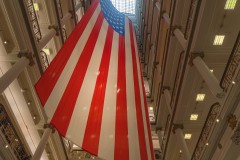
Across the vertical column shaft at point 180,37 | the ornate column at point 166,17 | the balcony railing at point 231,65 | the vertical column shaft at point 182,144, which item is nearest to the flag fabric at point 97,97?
the balcony railing at point 231,65

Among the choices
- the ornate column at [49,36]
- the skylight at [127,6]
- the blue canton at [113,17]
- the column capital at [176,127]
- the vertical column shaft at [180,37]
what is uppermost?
the blue canton at [113,17]

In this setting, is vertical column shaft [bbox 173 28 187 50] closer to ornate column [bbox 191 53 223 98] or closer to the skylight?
ornate column [bbox 191 53 223 98]

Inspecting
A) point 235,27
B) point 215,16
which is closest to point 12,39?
point 215,16

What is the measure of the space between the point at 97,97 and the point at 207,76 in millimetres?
3704

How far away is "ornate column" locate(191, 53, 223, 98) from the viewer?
270 inches

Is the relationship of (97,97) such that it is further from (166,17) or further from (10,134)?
(166,17)

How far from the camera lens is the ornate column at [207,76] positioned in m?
6.85

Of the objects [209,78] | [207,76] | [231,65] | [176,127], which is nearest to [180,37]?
[207,76]

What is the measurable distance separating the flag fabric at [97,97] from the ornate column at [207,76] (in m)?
1.94

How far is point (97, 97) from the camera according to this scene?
5.79 m

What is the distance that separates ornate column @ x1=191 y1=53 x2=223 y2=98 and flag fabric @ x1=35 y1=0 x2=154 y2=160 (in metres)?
1.94

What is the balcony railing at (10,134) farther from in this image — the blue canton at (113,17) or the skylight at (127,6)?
the skylight at (127,6)

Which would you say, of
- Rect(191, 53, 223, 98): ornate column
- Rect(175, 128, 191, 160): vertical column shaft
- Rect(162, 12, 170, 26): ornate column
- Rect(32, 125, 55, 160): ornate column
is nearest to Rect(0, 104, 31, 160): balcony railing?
Rect(32, 125, 55, 160): ornate column

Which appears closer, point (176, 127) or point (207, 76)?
point (207, 76)
